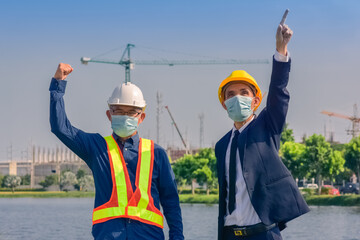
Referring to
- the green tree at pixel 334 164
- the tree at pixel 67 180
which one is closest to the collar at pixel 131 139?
the green tree at pixel 334 164

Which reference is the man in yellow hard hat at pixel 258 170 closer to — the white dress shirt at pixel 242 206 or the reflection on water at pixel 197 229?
the white dress shirt at pixel 242 206

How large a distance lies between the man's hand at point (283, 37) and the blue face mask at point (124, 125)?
4.82 ft

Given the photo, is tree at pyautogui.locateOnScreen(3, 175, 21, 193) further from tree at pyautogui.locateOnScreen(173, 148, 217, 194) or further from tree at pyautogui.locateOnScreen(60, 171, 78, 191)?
tree at pyautogui.locateOnScreen(173, 148, 217, 194)

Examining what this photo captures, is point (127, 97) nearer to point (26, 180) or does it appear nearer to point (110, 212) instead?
point (110, 212)

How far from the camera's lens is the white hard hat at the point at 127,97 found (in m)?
5.77

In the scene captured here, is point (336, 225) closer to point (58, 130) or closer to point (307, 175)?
point (307, 175)

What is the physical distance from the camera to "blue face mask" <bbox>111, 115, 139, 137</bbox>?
564cm

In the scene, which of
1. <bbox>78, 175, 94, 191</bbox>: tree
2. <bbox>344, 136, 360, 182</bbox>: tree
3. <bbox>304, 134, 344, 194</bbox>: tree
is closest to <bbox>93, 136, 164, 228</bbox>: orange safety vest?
<bbox>304, 134, 344, 194</bbox>: tree

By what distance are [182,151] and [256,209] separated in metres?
157

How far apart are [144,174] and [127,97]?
2.40 ft

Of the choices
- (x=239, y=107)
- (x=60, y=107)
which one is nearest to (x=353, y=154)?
(x=239, y=107)

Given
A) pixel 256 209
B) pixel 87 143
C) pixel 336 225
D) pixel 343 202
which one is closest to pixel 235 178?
pixel 256 209

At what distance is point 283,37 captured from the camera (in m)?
5.08

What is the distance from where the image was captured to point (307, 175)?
213ft
